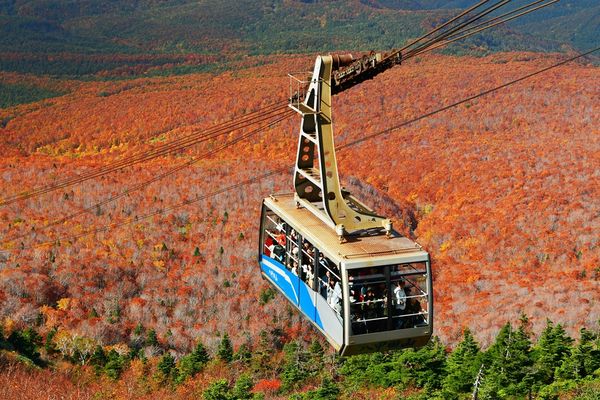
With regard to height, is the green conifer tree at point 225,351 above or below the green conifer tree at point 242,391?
below

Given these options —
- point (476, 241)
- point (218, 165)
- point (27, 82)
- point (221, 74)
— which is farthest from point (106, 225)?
point (27, 82)

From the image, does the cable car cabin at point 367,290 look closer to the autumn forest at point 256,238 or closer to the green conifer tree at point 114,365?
the autumn forest at point 256,238

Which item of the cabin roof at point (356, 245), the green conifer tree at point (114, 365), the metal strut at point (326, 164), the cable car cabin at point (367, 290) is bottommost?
the green conifer tree at point (114, 365)

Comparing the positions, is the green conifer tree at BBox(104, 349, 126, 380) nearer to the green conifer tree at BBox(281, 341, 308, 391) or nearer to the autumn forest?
the autumn forest

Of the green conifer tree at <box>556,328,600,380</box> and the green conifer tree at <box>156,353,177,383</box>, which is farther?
the green conifer tree at <box>156,353,177,383</box>

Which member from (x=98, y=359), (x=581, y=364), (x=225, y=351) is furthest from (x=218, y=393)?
(x=581, y=364)

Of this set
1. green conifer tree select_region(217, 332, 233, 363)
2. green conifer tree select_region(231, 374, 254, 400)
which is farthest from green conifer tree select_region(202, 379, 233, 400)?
green conifer tree select_region(217, 332, 233, 363)

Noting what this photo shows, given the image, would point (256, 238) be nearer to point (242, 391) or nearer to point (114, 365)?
point (114, 365)

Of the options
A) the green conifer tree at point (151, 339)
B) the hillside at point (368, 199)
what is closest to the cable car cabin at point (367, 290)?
the hillside at point (368, 199)

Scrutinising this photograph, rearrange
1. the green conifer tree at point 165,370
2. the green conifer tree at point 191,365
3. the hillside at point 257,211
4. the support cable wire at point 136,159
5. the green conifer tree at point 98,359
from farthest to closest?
the support cable wire at point 136,159
the hillside at point 257,211
the green conifer tree at point 98,359
the green conifer tree at point 191,365
the green conifer tree at point 165,370

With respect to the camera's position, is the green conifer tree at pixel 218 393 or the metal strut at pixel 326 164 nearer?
the metal strut at pixel 326 164
